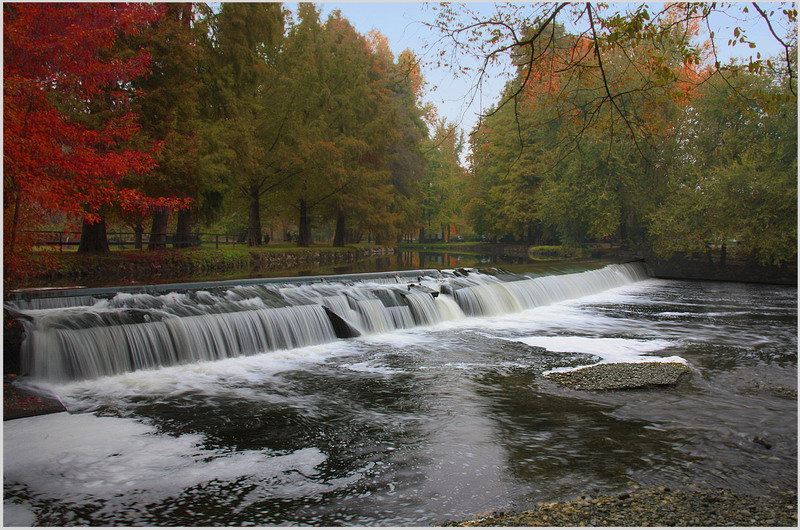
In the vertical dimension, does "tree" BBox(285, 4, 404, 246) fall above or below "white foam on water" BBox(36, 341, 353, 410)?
above

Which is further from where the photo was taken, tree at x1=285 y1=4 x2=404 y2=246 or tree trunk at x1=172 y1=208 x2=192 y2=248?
tree at x1=285 y1=4 x2=404 y2=246

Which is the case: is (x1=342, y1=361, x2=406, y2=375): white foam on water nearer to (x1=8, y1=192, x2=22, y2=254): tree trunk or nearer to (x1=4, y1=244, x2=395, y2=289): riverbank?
(x1=8, y1=192, x2=22, y2=254): tree trunk

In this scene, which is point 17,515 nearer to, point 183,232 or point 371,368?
point 371,368

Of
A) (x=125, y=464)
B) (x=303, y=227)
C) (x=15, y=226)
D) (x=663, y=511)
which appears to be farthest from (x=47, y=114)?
(x=303, y=227)

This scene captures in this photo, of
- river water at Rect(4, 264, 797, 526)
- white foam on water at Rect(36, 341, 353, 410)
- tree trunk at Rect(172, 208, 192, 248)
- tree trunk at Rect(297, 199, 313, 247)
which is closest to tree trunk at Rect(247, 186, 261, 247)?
tree trunk at Rect(297, 199, 313, 247)

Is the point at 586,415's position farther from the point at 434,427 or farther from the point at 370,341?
the point at 370,341

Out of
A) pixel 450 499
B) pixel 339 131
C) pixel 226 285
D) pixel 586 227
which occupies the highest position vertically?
pixel 339 131

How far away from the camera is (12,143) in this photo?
29.0 feet

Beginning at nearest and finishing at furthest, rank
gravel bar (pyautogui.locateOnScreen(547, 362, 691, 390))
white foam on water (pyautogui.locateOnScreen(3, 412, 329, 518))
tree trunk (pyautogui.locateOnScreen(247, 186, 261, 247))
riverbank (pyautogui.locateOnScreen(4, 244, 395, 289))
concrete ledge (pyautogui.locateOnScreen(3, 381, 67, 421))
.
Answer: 1. white foam on water (pyautogui.locateOnScreen(3, 412, 329, 518))
2. concrete ledge (pyautogui.locateOnScreen(3, 381, 67, 421))
3. gravel bar (pyautogui.locateOnScreen(547, 362, 691, 390))
4. riverbank (pyautogui.locateOnScreen(4, 244, 395, 289))
5. tree trunk (pyautogui.locateOnScreen(247, 186, 261, 247))

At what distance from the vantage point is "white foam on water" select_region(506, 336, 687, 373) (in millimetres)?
10250

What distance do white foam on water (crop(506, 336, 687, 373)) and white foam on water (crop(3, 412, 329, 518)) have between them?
6318 millimetres

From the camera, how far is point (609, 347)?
37.5 feet

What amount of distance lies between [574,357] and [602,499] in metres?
5.80

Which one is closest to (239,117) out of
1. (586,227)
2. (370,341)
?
(370,341)
